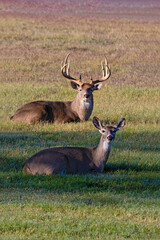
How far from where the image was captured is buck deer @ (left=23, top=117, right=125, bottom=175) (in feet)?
31.5

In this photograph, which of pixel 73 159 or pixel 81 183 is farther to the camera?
pixel 73 159

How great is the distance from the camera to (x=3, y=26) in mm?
41219

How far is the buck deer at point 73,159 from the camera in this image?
31.5ft

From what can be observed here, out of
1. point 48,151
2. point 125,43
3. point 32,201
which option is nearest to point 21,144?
point 48,151

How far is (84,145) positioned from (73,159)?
7.57 ft

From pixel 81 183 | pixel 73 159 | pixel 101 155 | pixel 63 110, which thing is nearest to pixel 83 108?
pixel 63 110

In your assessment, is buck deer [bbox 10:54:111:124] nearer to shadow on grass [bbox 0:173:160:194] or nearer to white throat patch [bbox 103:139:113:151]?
white throat patch [bbox 103:139:113:151]

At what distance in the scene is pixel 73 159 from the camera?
998 cm

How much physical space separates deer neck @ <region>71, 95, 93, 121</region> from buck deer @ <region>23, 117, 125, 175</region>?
15.3ft

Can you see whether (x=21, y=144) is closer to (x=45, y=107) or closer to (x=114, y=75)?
(x=45, y=107)

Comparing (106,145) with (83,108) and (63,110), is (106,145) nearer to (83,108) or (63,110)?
(83,108)

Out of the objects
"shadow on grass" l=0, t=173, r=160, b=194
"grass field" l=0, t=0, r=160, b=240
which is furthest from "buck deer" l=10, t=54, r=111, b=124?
"shadow on grass" l=0, t=173, r=160, b=194

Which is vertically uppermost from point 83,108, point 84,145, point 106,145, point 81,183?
point 106,145

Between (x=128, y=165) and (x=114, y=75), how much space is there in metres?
13.0
